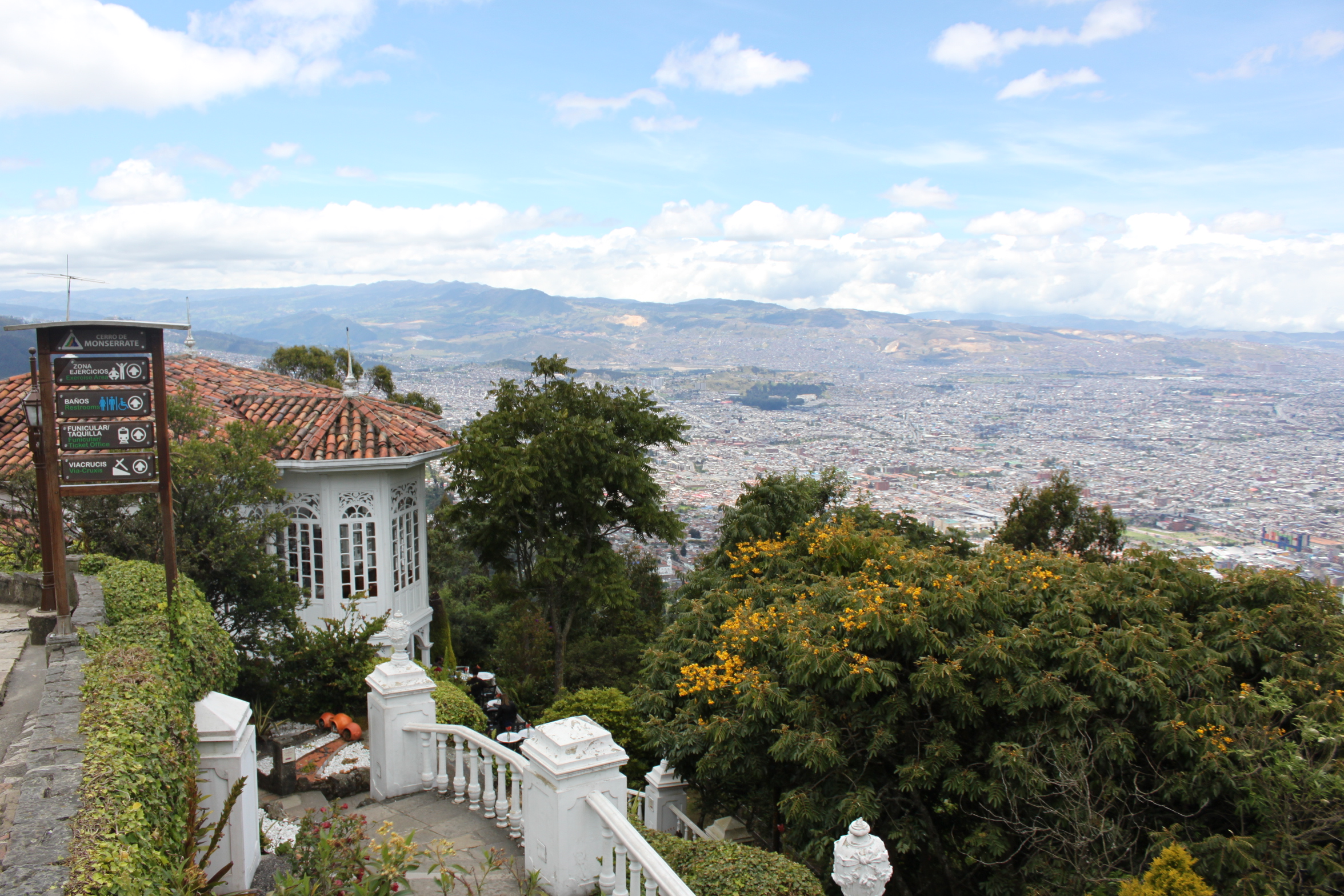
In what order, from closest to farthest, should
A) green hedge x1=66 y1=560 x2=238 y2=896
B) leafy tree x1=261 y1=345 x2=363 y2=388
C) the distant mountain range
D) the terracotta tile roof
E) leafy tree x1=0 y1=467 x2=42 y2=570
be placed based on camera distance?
green hedge x1=66 y1=560 x2=238 y2=896 → leafy tree x1=0 y1=467 x2=42 y2=570 → the terracotta tile roof → leafy tree x1=261 y1=345 x2=363 y2=388 → the distant mountain range

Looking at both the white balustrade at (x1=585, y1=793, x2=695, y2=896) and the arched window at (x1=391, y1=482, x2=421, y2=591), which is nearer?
the white balustrade at (x1=585, y1=793, x2=695, y2=896)

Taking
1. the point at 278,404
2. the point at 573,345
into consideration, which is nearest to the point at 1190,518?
the point at 278,404

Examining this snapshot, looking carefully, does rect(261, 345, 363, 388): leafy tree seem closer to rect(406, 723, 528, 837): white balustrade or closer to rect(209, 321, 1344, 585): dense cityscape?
rect(209, 321, 1344, 585): dense cityscape

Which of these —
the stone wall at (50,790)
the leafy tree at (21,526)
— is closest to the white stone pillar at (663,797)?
the stone wall at (50,790)

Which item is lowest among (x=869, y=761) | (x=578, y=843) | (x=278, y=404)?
(x=869, y=761)

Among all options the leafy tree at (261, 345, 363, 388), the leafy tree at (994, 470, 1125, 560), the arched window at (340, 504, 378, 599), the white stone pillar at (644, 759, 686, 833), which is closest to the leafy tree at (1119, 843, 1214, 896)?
the white stone pillar at (644, 759, 686, 833)

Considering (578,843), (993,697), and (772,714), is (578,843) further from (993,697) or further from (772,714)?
(993,697)
